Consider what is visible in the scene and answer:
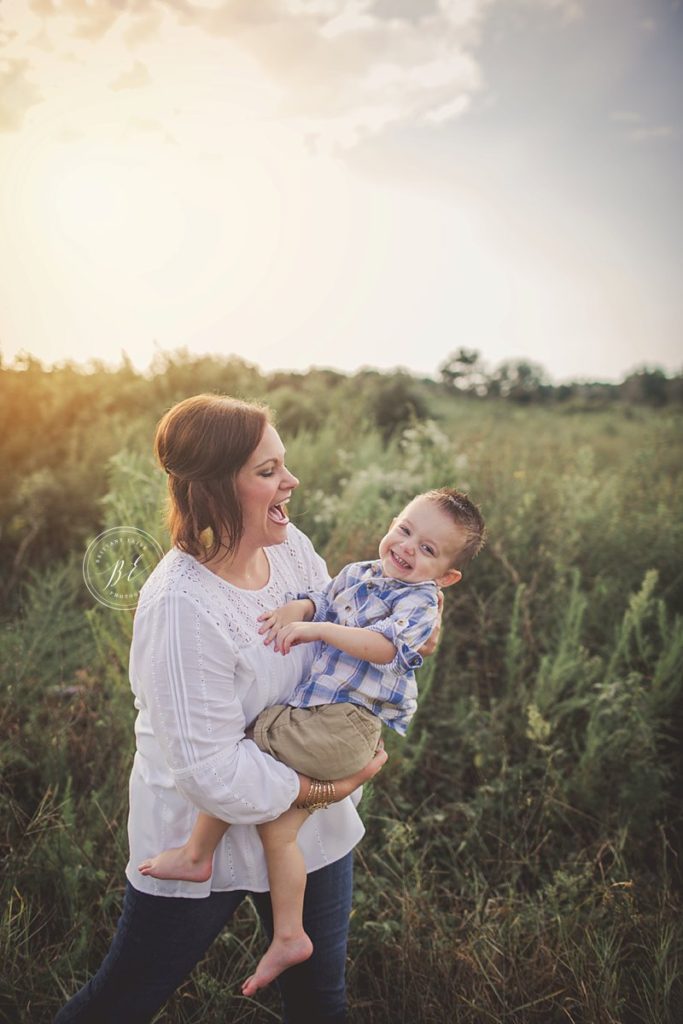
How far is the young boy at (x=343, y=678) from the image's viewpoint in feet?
5.31

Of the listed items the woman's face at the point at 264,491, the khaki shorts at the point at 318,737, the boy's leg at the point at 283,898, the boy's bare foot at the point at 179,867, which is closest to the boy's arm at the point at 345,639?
the khaki shorts at the point at 318,737

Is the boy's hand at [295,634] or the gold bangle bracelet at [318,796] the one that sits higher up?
the boy's hand at [295,634]

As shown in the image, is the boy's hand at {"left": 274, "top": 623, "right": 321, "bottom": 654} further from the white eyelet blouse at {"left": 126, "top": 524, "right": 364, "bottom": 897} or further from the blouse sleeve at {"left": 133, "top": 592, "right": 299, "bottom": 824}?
the blouse sleeve at {"left": 133, "top": 592, "right": 299, "bottom": 824}

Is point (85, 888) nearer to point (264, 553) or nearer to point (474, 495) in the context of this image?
point (264, 553)

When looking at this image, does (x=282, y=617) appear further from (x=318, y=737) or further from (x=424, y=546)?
(x=424, y=546)

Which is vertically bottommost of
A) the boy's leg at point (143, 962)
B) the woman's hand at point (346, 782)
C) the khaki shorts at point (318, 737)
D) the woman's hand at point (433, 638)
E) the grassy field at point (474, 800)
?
the grassy field at point (474, 800)

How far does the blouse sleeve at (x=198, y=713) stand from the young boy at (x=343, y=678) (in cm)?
12

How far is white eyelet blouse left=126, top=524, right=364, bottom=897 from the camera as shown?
1.46 metres

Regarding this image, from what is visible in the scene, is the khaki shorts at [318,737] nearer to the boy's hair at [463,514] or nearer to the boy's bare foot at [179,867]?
the boy's bare foot at [179,867]

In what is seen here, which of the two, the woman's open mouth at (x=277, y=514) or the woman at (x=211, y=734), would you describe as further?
the woman's open mouth at (x=277, y=514)

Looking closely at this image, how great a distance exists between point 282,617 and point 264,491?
36 cm

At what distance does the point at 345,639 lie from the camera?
5.60 ft

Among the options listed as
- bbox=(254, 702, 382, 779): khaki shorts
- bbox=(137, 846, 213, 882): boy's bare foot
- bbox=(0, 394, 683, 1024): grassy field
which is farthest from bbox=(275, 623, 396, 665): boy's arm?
bbox=(0, 394, 683, 1024): grassy field

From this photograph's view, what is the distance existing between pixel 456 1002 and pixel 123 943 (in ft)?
4.20
